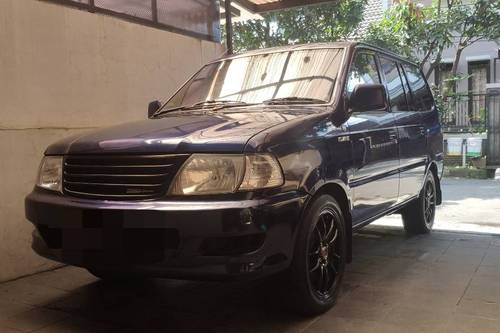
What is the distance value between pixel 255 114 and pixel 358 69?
1.22m

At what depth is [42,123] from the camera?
4574mm

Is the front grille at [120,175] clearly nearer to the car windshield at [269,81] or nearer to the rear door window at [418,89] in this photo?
the car windshield at [269,81]

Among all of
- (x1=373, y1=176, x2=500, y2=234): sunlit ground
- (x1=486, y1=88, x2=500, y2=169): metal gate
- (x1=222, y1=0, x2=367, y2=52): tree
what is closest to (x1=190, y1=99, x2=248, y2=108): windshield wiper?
(x1=373, y1=176, x2=500, y2=234): sunlit ground

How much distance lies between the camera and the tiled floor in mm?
3367

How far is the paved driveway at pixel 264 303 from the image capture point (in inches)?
133

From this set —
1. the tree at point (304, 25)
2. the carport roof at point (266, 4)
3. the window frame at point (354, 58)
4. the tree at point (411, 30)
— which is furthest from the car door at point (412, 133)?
the tree at point (411, 30)

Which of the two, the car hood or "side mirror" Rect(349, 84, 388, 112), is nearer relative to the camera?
the car hood

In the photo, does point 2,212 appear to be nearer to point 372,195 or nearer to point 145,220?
point 145,220

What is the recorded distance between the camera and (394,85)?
516cm

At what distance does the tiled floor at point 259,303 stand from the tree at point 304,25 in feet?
28.5

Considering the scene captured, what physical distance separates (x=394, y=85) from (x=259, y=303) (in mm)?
2589

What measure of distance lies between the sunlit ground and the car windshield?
326cm

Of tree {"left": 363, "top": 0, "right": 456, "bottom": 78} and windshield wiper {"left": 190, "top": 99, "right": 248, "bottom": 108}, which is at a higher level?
tree {"left": 363, "top": 0, "right": 456, "bottom": 78}

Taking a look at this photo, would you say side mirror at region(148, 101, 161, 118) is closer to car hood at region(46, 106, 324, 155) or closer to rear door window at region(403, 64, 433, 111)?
car hood at region(46, 106, 324, 155)
